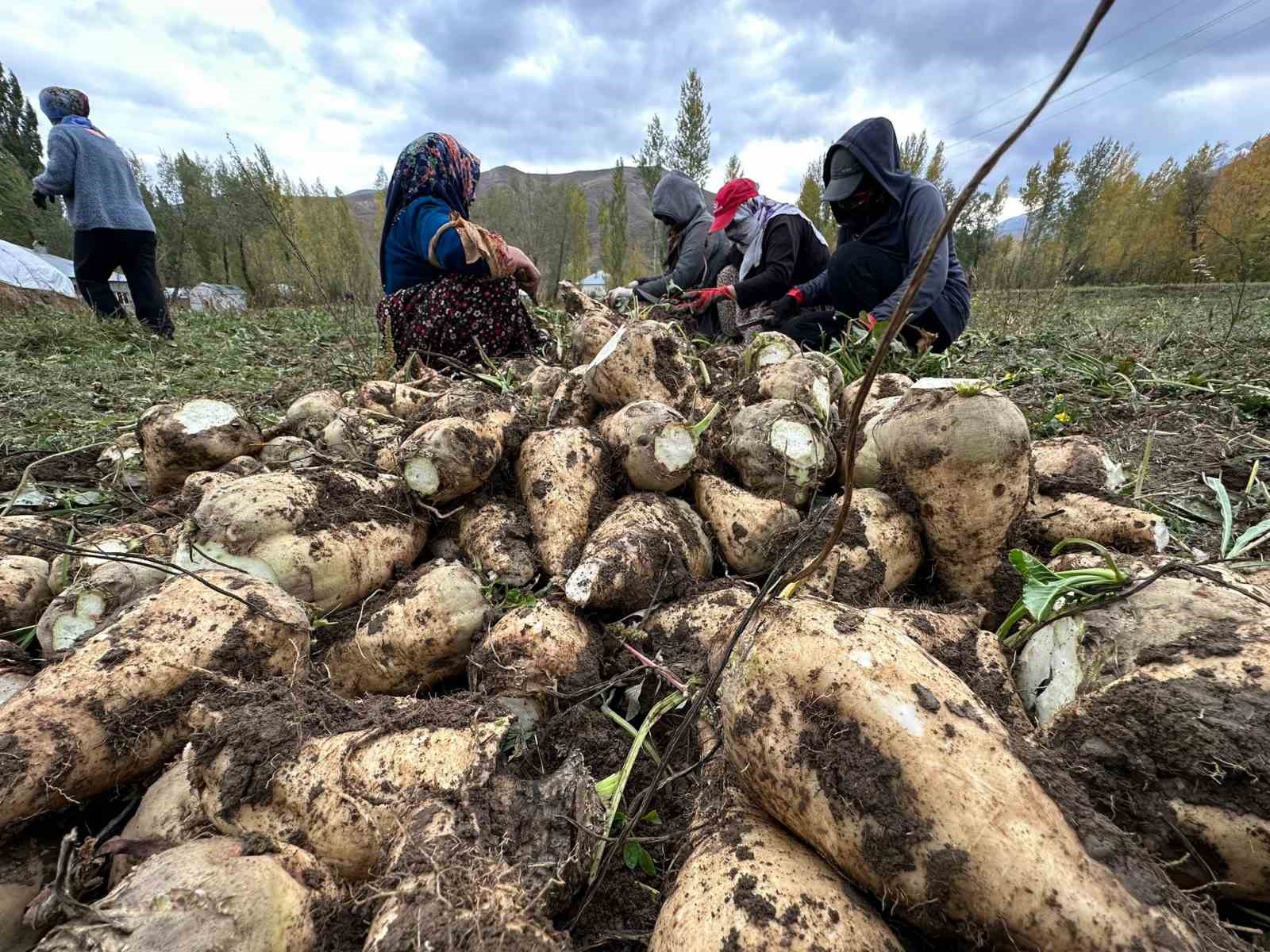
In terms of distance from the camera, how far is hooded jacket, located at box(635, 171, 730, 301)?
18.3 ft

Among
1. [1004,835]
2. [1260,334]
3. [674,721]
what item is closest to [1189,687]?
[1004,835]

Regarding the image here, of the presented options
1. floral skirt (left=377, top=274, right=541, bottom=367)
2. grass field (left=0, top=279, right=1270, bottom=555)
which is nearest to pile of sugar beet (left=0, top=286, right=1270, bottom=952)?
grass field (left=0, top=279, right=1270, bottom=555)

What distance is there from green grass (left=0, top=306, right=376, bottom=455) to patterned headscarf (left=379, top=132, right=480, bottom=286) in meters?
0.96

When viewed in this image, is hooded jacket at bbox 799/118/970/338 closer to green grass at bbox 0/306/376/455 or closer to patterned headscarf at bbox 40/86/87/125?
green grass at bbox 0/306/376/455

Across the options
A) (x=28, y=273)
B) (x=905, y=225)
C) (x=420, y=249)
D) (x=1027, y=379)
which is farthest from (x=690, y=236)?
(x=28, y=273)

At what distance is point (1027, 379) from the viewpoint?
12.2 ft

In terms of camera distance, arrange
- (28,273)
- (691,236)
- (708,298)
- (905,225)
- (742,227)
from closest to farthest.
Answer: (905,225)
(708,298)
(742,227)
(691,236)
(28,273)

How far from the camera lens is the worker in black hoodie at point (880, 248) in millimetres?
3719

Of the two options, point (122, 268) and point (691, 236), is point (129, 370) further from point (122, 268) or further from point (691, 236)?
point (691, 236)

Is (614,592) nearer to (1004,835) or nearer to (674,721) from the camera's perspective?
(674,721)

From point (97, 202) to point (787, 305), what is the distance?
648 centimetres

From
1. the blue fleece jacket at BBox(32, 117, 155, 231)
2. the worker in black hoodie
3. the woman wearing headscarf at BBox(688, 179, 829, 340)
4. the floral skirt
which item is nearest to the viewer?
the floral skirt

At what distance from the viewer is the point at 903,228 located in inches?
153

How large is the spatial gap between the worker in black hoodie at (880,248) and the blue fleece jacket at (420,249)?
2.37 metres
